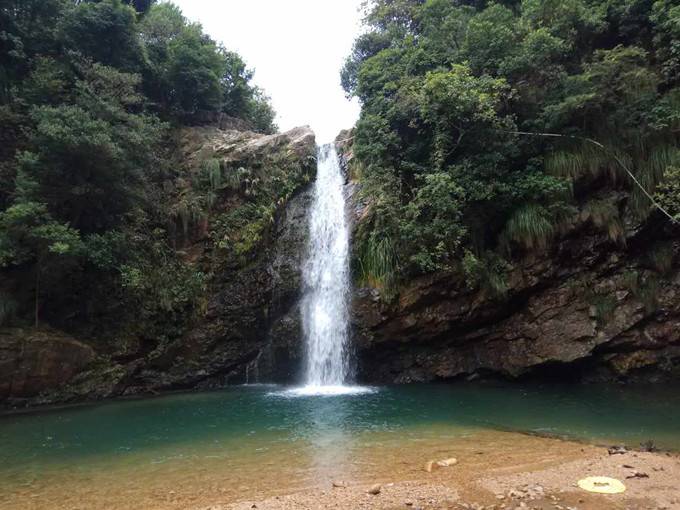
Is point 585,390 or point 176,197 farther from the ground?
point 176,197

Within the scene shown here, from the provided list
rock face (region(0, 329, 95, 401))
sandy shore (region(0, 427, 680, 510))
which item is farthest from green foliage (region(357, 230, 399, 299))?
rock face (region(0, 329, 95, 401))

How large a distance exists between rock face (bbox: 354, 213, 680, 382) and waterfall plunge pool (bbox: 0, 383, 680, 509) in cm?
110

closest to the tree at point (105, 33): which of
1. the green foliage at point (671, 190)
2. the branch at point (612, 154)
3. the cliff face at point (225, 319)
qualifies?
the cliff face at point (225, 319)

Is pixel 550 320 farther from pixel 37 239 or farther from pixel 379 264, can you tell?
pixel 37 239

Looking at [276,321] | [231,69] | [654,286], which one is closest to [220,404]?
[276,321]

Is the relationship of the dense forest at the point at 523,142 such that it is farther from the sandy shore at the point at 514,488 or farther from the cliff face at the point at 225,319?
the sandy shore at the point at 514,488

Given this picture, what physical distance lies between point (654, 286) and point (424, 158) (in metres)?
7.44

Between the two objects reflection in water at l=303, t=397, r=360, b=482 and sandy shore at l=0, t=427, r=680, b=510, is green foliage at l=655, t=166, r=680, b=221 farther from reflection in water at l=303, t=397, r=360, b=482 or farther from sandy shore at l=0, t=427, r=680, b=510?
reflection in water at l=303, t=397, r=360, b=482

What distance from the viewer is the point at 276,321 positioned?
14883 millimetres

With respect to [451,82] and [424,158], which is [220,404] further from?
[451,82]

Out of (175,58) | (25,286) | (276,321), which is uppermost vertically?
(175,58)

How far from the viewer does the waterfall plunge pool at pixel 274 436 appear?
5.82 m

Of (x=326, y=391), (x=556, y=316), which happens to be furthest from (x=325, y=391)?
(x=556, y=316)

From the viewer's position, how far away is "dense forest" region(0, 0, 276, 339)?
1205 cm
